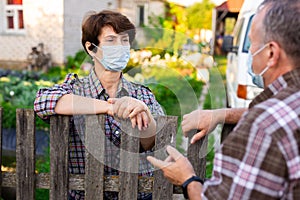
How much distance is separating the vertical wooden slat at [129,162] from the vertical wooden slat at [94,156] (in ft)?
0.35

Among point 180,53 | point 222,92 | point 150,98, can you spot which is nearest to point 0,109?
point 150,98

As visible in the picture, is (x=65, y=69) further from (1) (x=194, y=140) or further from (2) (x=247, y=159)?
(2) (x=247, y=159)

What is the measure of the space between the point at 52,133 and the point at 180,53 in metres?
0.81

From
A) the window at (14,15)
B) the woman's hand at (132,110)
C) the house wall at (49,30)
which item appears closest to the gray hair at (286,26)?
the woman's hand at (132,110)

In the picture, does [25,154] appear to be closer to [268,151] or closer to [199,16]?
[268,151]

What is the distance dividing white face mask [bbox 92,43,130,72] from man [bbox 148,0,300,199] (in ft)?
2.78

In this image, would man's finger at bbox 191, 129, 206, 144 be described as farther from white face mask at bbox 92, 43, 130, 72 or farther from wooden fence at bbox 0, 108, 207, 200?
white face mask at bbox 92, 43, 130, 72

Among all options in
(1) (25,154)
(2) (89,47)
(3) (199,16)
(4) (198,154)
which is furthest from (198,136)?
(3) (199,16)

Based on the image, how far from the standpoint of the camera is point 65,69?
478 inches

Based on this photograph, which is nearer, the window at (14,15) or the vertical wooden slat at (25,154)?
the vertical wooden slat at (25,154)

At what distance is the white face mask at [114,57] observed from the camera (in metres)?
2.16

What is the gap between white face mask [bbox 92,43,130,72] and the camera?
216cm

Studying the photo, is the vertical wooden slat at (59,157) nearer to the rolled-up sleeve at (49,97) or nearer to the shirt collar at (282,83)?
the rolled-up sleeve at (49,97)

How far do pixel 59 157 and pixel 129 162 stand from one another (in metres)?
0.38
